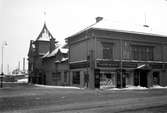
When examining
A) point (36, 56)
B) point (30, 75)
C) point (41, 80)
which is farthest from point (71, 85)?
point (30, 75)

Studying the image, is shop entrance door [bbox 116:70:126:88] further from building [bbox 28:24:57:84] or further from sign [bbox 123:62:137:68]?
building [bbox 28:24:57:84]

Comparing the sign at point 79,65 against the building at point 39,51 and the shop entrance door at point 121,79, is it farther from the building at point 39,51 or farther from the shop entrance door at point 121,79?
the building at point 39,51

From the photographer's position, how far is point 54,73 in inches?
1993

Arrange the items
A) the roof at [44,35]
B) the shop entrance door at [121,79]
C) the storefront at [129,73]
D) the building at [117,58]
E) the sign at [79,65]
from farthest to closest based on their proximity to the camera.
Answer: the roof at [44,35], the shop entrance door at [121,79], the sign at [79,65], the storefront at [129,73], the building at [117,58]

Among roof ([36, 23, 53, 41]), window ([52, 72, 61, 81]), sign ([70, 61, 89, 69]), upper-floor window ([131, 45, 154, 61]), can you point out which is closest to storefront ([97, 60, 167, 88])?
upper-floor window ([131, 45, 154, 61])

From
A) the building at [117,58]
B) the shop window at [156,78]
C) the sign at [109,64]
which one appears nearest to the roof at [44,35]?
the building at [117,58]

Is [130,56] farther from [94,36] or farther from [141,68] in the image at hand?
[94,36]

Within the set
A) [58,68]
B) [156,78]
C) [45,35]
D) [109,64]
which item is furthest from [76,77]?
[45,35]

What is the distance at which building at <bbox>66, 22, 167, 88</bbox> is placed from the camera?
34625mm

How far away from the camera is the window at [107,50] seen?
35406 mm

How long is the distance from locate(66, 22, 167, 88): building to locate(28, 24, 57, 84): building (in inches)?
813

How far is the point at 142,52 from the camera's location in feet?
127

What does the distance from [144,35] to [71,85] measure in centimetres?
1462

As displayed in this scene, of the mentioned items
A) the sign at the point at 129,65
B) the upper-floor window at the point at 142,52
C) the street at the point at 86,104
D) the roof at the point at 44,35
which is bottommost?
the street at the point at 86,104
